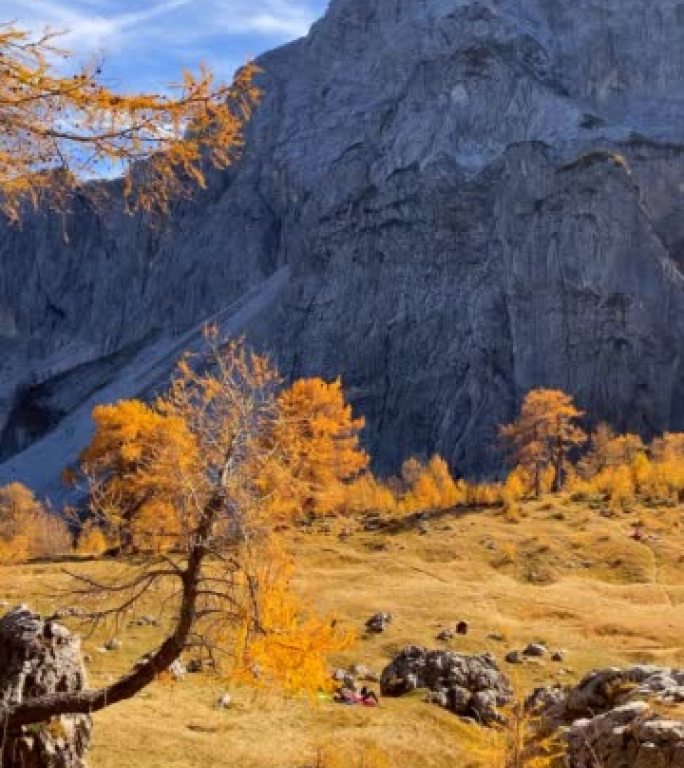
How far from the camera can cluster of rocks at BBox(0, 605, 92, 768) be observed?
10.9 m

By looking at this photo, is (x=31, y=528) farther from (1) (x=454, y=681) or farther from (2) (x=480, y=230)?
(2) (x=480, y=230)

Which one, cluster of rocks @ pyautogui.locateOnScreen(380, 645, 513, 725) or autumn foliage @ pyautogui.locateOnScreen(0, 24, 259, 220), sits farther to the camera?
cluster of rocks @ pyautogui.locateOnScreen(380, 645, 513, 725)

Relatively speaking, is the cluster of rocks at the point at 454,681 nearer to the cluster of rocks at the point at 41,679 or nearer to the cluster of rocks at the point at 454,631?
the cluster of rocks at the point at 454,631

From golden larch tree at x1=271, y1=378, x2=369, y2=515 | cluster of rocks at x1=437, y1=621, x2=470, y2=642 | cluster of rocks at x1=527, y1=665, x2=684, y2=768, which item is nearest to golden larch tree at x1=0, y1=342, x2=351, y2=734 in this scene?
cluster of rocks at x1=527, y1=665, x2=684, y2=768

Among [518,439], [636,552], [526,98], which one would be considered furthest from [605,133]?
[636,552]

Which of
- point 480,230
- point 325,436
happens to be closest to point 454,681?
point 325,436

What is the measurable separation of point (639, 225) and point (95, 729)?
413 ft

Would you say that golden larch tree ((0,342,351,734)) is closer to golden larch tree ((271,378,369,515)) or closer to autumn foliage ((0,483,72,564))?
golden larch tree ((271,378,369,515))

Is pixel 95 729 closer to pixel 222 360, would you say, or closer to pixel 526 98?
pixel 222 360

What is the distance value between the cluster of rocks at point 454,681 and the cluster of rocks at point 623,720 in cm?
195

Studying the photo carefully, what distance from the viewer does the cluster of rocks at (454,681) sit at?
68.9 feet

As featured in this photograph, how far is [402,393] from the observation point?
13525 centimetres

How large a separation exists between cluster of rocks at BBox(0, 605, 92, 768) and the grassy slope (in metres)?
1.14

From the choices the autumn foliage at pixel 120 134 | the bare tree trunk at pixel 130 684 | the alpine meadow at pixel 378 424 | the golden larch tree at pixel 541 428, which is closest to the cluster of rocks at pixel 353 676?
the alpine meadow at pixel 378 424
